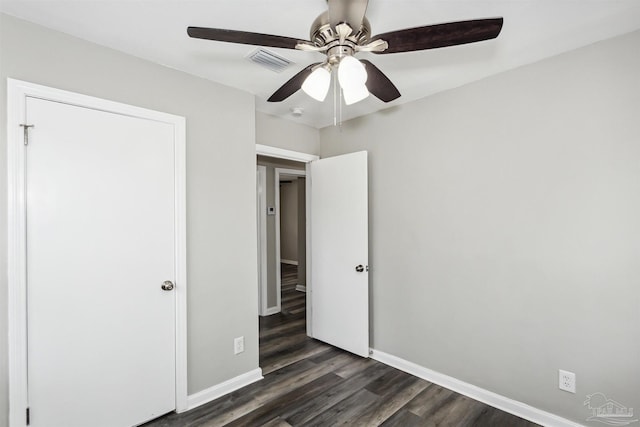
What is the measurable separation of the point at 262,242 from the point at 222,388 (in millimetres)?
2201

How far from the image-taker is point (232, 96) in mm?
2559

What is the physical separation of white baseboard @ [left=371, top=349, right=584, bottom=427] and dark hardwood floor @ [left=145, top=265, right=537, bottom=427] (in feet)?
0.15

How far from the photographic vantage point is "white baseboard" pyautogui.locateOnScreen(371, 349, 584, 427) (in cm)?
207

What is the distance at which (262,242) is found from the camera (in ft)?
14.6

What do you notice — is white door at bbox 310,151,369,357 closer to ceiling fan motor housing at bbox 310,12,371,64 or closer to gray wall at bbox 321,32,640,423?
gray wall at bbox 321,32,640,423

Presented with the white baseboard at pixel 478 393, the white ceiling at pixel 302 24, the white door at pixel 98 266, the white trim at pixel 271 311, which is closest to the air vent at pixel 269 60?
the white ceiling at pixel 302 24

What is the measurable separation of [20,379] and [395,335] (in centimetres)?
263

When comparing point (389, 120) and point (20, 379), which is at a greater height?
point (389, 120)

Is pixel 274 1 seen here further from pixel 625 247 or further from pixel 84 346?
pixel 625 247

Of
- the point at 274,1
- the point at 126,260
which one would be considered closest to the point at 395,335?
the point at 126,260

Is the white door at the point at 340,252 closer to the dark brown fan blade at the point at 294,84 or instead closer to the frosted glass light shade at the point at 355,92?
the dark brown fan blade at the point at 294,84

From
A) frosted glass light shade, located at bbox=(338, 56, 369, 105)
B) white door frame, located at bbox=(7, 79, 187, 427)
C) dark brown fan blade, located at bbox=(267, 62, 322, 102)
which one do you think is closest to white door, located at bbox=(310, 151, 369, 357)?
dark brown fan blade, located at bbox=(267, 62, 322, 102)

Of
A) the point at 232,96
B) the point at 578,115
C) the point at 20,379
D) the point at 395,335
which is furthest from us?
the point at 395,335

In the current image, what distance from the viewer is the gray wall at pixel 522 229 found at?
1.85 metres
